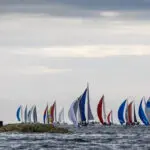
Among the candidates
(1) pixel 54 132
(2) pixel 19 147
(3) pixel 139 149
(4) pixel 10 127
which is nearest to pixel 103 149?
(3) pixel 139 149

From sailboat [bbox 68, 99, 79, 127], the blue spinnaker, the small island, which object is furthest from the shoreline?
the blue spinnaker

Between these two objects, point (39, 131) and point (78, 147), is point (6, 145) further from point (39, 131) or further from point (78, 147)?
point (39, 131)

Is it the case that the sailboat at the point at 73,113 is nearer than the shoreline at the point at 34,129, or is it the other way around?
the shoreline at the point at 34,129

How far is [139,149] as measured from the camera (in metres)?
109

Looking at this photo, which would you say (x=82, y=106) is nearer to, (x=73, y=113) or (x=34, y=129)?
(x=73, y=113)

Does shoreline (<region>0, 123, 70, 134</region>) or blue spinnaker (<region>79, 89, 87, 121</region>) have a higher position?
blue spinnaker (<region>79, 89, 87, 121</region>)

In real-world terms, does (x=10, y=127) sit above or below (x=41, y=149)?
above

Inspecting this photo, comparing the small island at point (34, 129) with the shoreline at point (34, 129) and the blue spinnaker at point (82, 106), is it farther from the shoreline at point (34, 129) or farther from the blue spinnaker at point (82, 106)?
the blue spinnaker at point (82, 106)

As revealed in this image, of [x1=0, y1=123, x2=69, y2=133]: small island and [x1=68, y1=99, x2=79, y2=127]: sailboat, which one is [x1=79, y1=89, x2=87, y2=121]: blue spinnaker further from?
[x1=0, y1=123, x2=69, y2=133]: small island

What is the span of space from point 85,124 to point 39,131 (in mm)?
21158

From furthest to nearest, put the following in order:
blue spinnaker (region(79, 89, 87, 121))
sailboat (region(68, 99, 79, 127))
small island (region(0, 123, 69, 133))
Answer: blue spinnaker (region(79, 89, 87, 121))
sailboat (region(68, 99, 79, 127))
small island (region(0, 123, 69, 133))

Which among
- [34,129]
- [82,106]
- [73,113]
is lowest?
[34,129]

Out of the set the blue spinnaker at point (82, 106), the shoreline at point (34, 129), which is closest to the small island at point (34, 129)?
the shoreline at point (34, 129)

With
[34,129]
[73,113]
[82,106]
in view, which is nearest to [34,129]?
[34,129]
